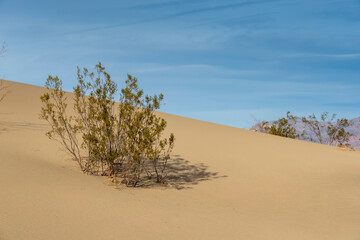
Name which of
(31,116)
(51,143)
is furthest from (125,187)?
(31,116)

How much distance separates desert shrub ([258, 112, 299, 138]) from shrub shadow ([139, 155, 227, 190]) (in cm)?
1690

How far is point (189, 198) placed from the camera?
648 cm

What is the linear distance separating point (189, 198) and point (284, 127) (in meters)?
20.9

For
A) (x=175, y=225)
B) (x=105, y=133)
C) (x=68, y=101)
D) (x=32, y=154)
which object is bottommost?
(x=175, y=225)

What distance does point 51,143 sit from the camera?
980 centimetres

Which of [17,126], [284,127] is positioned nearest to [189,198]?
[17,126]

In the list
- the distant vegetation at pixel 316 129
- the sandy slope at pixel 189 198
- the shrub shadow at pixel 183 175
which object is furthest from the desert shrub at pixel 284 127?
the shrub shadow at pixel 183 175

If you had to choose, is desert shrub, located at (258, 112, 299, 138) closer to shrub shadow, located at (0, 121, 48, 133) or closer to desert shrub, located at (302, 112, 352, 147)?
desert shrub, located at (302, 112, 352, 147)

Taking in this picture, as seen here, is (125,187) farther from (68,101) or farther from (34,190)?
(68,101)

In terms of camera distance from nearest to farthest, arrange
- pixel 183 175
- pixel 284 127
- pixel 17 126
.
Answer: pixel 183 175 < pixel 17 126 < pixel 284 127

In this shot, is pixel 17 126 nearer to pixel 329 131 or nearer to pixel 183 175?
pixel 183 175

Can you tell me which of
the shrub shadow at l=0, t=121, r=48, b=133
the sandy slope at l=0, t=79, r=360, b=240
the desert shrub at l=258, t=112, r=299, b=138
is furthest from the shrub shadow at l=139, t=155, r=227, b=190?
the desert shrub at l=258, t=112, r=299, b=138

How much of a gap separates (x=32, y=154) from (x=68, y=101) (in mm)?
11480

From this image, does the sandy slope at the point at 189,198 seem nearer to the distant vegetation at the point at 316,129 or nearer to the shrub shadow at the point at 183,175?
the shrub shadow at the point at 183,175
